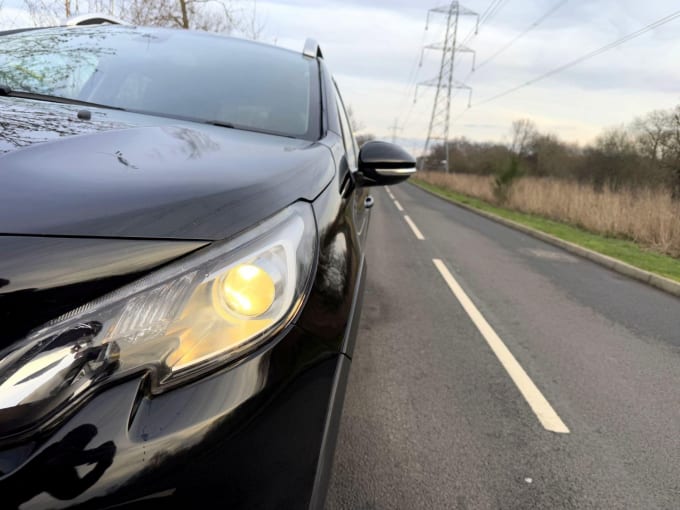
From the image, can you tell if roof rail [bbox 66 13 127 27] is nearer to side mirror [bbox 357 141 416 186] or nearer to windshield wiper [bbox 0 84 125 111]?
windshield wiper [bbox 0 84 125 111]

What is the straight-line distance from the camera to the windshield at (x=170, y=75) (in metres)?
1.99

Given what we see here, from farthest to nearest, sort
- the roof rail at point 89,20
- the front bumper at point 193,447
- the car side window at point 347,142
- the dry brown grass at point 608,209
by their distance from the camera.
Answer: the dry brown grass at point 608,209
the roof rail at point 89,20
the car side window at point 347,142
the front bumper at point 193,447

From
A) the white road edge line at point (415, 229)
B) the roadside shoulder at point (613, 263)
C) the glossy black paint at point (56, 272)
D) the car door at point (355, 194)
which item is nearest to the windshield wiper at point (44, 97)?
the car door at point (355, 194)

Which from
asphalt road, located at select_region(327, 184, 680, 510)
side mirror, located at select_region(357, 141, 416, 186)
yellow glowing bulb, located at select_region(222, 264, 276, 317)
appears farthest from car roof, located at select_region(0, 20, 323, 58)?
yellow glowing bulb, located at select_region(222, 264, 276, 317)

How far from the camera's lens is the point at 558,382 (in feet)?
9.82

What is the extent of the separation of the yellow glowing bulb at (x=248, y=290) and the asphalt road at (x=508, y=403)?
3.83 feet

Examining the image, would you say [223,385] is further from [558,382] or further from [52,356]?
[558,382]

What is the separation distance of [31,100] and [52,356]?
140cm

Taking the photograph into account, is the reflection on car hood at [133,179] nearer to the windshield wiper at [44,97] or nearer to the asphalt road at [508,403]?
the windshield wiper at [44,97]

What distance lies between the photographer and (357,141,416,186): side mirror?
2.11 metres

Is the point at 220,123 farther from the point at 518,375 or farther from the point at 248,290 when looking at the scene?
the point at 518,375

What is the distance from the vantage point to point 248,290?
3.04 ft

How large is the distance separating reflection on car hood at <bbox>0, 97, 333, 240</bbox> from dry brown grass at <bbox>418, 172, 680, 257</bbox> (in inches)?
441

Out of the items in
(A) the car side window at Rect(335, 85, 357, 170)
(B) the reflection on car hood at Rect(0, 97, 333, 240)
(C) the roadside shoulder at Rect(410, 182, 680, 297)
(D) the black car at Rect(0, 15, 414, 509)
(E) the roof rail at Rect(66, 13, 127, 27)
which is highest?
(E) the roof rail at Rect(66, 13, 127, 27)
